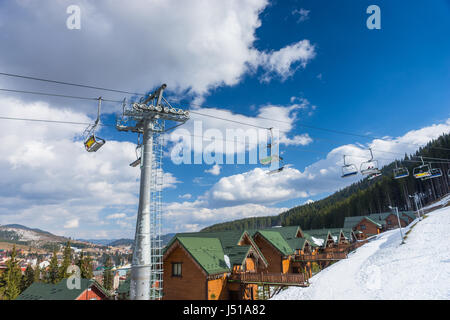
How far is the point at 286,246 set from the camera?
41.8 metres

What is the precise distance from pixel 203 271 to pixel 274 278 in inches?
295

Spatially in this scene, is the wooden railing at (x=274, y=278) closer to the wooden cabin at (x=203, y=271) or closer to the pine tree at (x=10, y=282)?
the wooden cabin at (x=203, y=271)

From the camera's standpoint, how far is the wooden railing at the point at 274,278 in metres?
24.6

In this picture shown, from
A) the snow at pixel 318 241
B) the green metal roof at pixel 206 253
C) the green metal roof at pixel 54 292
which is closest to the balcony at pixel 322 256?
the snow at pixel 318 241

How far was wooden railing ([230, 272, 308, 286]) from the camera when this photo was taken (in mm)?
24641

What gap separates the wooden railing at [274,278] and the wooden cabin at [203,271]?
383mm

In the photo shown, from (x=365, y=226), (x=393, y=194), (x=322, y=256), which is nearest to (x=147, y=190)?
(x=322, y=256)

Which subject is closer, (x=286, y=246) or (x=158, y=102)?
(x=158, y=102)

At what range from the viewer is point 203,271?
24719 mm

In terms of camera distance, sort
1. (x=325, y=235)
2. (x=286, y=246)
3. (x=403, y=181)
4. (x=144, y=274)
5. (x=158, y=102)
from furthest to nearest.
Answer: (x=403, y=181)
(x=325, y=235)
(x=286, y=246)
(x=158, y=102)
(x=144, y=274)
